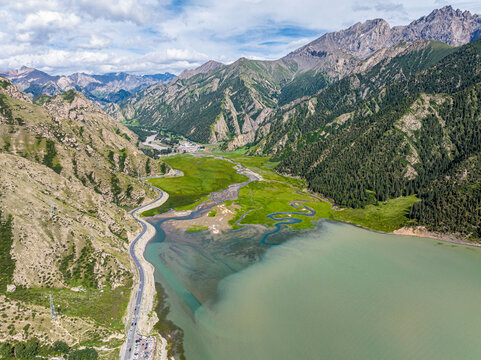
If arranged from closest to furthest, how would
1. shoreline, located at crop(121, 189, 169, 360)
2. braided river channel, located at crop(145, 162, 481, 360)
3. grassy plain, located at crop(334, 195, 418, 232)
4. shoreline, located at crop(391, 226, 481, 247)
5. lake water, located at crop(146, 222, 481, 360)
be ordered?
lake water, located at crop(146, 222, 481, 360) < braided river channel, located at crop(145, 162, 481, 360) < shoreline, located at crop(121, 189, 169, 360) < shoreline, located at crop(391, 226, 481, 247) < grassy plain, located at crop(334, 195, 418, 232)

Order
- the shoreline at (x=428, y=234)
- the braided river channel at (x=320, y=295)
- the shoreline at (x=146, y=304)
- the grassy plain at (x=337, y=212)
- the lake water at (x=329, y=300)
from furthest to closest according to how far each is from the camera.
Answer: the grassy plain at (x=337, y=212)
the shoreline at (x=428, y=234)
the shoreline at (x=146, y=304)
the braided river channel at (x=320, y=295)
the lake water at (x=329, y=300)

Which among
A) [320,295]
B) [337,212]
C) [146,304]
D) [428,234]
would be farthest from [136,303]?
[428,234]

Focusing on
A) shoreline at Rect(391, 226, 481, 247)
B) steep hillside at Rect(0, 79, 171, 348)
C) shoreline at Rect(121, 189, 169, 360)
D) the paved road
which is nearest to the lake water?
shoreline at Rect(121, 189, 169, 360)

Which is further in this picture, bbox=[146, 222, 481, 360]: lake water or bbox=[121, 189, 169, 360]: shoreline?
bbox=[121, 189, 169, 360]: shoreline

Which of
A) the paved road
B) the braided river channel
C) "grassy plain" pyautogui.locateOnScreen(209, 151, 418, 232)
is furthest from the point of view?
"grassy plain" pyautogui.locateOnScreen(209, 151, 418, 232)

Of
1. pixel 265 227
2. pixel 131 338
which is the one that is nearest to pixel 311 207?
pixel 265 227

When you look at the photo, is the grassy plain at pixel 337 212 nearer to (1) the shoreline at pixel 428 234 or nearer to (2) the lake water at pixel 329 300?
(1) the shoreline at pixel 428 234

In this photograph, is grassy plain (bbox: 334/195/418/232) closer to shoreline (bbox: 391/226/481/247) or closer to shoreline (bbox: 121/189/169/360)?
shoreline (bbox: 391/226/481/247)

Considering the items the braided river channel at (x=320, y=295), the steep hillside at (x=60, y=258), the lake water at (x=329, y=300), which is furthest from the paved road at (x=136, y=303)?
the braided river channel at (x=320, y=295)
